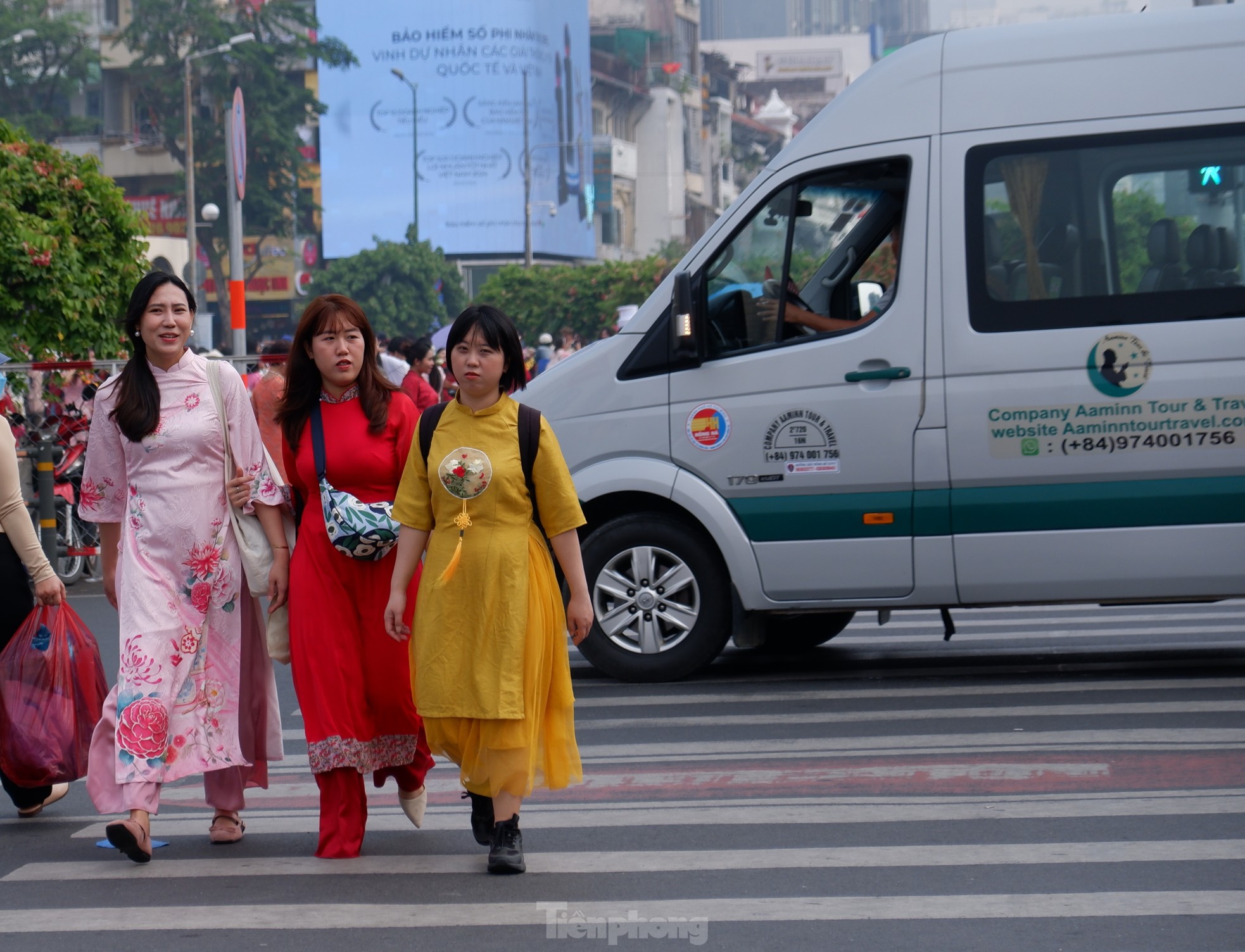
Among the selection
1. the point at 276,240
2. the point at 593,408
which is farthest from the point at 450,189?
the point at 593,408

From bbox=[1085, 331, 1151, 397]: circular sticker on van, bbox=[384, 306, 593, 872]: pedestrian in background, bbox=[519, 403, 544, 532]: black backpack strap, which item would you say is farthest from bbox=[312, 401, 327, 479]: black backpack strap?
bbox=[1085, 331, 1151, 397]: circular sticker on van

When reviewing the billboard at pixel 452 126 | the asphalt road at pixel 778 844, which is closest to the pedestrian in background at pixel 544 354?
the asphalt road at pixel 778 844

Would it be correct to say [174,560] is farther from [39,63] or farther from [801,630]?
[39,63]

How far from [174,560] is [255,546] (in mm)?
252

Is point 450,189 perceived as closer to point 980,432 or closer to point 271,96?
point 271,96

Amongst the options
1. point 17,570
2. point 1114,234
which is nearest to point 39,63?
point 1114,234

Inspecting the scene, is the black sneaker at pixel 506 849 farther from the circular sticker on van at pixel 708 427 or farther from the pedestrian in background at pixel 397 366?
the pedestrian in background at pixel 397 366

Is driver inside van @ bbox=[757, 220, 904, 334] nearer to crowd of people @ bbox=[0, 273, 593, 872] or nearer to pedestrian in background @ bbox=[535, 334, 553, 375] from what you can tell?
crowd of people @ bbox=[0, 273, 593, 872]

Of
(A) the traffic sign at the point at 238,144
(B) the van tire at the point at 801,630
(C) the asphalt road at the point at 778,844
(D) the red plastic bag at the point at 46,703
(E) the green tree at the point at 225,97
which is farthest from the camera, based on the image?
(E) the green tree at the point at 225,97

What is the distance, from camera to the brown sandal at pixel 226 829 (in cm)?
541

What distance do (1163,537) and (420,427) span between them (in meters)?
3.84

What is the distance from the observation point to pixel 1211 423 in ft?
24.0

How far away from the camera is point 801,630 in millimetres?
8914

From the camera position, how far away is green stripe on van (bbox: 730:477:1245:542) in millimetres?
7371
